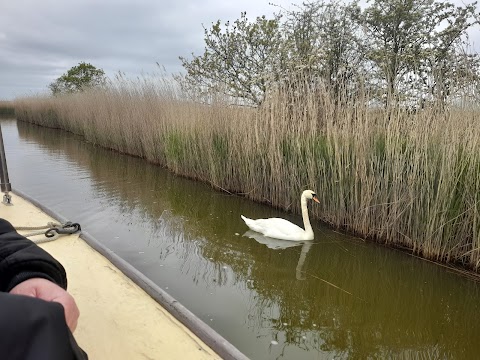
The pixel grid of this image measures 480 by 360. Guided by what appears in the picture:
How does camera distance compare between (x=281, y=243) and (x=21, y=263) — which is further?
(x=281, y=243)

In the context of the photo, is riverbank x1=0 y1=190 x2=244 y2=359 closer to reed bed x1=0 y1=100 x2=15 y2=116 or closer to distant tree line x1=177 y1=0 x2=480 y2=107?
distant tree line x1=177 y1=0 x2=480 y2=107

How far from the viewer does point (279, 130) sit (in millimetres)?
6555

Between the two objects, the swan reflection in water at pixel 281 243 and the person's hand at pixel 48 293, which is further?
the swan reflection in water at pixel 281 243

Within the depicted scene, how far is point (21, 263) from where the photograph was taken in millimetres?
1033

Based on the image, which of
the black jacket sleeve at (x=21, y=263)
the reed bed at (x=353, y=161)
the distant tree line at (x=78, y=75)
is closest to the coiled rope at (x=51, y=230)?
the black jacket sleeve at (x=21, y=263)

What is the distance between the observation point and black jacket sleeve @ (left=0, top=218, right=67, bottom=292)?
3.37 ft

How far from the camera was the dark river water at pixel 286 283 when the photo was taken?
3154 millimetres

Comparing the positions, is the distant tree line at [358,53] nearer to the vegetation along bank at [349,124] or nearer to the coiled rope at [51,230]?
A: the vegetation along bank at [349,124]

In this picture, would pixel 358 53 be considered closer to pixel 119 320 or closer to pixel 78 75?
pixel 119 320

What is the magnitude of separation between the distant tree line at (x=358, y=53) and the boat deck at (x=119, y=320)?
4.16 metres

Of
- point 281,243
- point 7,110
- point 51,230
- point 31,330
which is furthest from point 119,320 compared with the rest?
point 7,110

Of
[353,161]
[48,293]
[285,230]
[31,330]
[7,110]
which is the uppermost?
[31,330]

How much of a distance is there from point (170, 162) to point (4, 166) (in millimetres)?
5945

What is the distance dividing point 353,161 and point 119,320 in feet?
13.9
